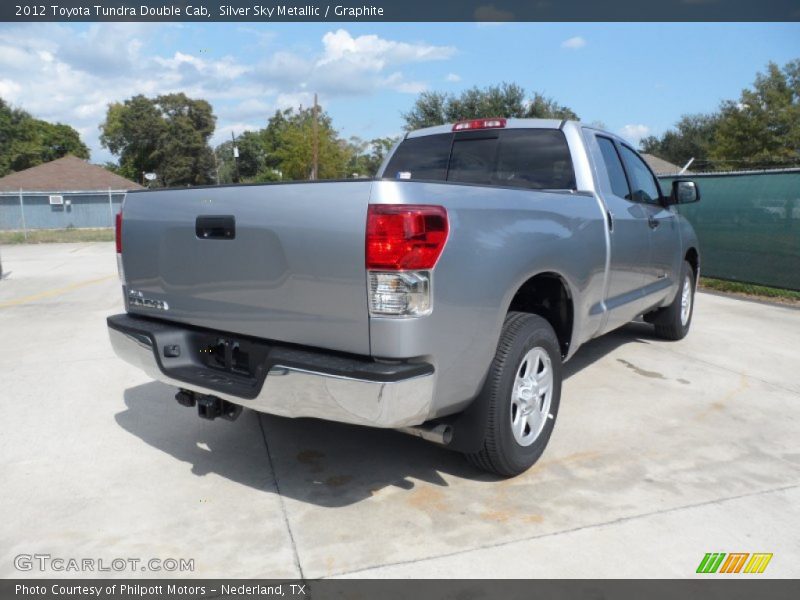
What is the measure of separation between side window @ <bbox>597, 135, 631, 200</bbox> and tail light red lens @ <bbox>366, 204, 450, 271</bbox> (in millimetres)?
2594

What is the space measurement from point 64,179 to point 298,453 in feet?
155

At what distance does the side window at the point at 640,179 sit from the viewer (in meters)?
5.24

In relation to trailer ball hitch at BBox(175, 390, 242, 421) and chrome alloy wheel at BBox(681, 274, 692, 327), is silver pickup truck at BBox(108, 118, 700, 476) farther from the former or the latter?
chrome alloy wheel at BBox(681, 274, 692, 327)

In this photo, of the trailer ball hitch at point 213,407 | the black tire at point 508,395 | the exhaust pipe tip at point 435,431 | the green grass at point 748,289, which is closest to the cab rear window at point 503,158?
the black tire at point 508,395

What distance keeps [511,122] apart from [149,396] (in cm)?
341

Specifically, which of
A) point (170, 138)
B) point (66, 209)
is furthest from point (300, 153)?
point (170, 138)

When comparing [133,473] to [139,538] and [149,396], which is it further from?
[149,396]

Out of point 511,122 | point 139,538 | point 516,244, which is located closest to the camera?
point 139,538

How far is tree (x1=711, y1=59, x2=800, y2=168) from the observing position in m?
34.2

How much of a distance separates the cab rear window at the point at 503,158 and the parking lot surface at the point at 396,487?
165cm
